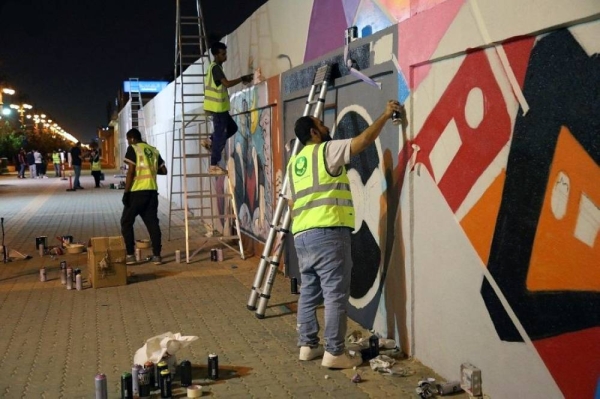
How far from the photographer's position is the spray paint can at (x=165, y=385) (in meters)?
5.11

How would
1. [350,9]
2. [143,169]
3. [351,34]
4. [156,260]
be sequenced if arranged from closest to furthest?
[351,34] < [350,9] < [143,169] < [156,260]

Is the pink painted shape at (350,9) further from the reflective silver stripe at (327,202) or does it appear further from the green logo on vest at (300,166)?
the reflective silver stripe at (327,202)

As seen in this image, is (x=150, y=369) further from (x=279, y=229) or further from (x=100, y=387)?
(x=279, y=229)

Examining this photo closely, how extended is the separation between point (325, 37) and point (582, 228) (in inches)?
192

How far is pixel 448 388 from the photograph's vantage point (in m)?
5.04

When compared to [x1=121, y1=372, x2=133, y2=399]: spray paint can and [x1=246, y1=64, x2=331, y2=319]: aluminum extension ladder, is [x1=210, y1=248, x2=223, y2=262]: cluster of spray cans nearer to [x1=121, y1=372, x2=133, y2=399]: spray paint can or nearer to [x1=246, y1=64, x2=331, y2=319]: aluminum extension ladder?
[x1=246, y1=64, x2=331, y2=319]: aluminum extension ladder

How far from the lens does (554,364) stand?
410cm

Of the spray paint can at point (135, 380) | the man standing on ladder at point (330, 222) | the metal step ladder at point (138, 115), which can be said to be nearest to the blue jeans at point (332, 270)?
the man standing on ladder at point (330, 222)

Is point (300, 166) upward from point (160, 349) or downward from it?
upward

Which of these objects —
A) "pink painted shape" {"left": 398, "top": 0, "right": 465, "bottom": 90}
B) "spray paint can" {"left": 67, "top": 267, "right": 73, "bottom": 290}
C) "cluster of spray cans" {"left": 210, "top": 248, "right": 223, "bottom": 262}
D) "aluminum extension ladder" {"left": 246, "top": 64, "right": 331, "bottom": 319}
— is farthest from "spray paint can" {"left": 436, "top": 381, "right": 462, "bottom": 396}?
"cluster of spray cans" {"left": 210, "top": 248, "right": 223, "bottom": 262}

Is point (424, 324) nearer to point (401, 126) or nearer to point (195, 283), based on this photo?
point (401, 126)

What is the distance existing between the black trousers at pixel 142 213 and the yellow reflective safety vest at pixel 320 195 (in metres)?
5.72

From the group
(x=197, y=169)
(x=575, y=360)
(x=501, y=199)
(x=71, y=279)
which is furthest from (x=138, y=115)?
(x=575, y=360)

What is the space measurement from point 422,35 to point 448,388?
287 centimetres
